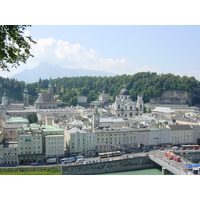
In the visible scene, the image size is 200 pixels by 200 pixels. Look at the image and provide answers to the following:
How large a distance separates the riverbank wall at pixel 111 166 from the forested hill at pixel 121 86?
120ft

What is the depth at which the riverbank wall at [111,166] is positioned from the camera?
1984 cm

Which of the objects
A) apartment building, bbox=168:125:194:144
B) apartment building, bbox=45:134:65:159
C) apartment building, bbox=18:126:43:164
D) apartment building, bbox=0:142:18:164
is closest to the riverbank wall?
apartment building, bbox=45:134:65:159

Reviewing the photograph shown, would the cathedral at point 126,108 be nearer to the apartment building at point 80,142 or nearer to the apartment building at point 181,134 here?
the apartment building at point 181,134

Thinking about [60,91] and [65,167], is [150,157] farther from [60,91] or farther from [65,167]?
[60,91]

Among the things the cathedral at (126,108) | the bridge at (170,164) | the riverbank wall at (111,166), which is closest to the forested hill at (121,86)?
the cathedral at (126,108)

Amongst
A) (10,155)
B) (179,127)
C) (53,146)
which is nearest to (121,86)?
(179,127)

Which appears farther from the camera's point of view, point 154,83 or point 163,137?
point 154,83

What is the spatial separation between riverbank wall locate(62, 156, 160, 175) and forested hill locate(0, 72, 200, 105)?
36.5 meters

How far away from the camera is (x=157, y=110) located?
47875mm

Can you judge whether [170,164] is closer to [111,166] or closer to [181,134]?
[111,166]

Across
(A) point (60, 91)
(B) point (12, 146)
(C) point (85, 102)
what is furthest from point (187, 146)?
(A) point (60, 91)

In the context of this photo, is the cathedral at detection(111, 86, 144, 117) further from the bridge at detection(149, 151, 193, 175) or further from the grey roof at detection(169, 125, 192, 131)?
the bridge at detection(149, 151, 193, 175)

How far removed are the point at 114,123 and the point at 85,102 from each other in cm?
2756

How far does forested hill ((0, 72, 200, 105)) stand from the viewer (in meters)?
60.1
